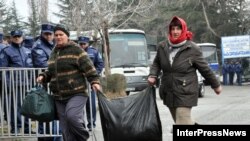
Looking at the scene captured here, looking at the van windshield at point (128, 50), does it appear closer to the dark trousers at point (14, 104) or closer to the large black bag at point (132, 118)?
the dark trousers at point (14, 104)

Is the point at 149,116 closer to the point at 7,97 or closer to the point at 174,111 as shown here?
the point at 174,111

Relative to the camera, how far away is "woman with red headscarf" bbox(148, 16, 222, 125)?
247 inches

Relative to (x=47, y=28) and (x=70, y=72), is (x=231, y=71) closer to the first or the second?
(x=47, y=28)

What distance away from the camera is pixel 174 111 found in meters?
6.45

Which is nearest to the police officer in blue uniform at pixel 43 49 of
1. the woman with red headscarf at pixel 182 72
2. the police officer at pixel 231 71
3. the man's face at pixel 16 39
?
→ the man's face at pixel 16 39

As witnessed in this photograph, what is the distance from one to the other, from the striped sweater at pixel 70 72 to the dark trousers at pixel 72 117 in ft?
0.30

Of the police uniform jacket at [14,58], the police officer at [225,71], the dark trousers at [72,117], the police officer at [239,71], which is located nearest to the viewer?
the dark trousers at [72,117]

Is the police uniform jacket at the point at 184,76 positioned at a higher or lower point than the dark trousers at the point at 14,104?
higher

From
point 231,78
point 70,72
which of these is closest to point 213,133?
point 70,72

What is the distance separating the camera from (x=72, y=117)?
6.34 meters

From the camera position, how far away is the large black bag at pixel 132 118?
6.32 meters

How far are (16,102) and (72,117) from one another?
1965 millimetres

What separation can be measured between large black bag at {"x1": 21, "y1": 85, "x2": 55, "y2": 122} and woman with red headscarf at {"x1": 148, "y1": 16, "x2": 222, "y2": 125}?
5.09ft

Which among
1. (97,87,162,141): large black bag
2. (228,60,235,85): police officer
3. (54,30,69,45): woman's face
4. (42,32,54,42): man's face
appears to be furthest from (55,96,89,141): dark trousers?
(228,60,235,85): police officer
